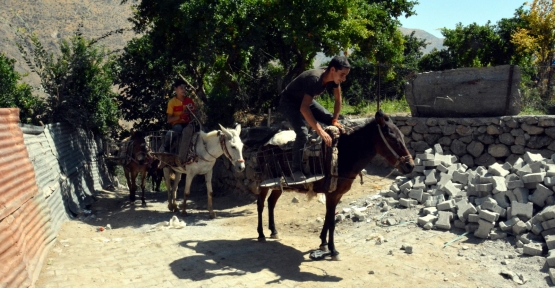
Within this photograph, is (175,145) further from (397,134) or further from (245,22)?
(397,134)

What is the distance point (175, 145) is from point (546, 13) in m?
15.8

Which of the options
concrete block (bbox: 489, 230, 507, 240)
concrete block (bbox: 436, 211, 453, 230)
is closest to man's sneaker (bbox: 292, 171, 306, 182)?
concrete block (bbox: 436, 211, 453, 230)

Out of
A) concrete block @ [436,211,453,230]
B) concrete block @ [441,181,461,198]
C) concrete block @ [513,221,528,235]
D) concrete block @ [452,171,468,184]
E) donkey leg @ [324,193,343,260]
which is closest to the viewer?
concrete block @ [513,221,528,235]

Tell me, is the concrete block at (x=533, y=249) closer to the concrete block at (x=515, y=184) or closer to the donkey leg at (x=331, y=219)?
the concrete block at (x=515, y=184)

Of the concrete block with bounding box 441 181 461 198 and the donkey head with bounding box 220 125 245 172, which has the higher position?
the donkey head with bounding box 220 125 245 172

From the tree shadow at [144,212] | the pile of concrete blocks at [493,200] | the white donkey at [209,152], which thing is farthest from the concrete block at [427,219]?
the tree shadow at [144,212]

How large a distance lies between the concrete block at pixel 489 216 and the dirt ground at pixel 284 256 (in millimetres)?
314

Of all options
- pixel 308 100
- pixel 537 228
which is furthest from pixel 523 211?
pixel 308 100

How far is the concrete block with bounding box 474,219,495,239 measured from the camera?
6.34m

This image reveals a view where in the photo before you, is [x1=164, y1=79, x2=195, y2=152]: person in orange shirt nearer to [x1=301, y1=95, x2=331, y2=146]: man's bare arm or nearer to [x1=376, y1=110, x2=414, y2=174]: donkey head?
[x1=301, y1=95, x2=331, y2=146]: man's bare arm

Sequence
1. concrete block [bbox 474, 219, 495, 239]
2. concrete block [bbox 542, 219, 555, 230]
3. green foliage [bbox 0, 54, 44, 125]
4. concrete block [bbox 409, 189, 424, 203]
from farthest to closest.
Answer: green foliage [bbox 0, 54, 44, 125] < concrete block [bbox 409, 189, 424, 203] < concrete block [bbox 474, 219, 495, 239] < concrete block [bbox 542, 219, 555, 230]

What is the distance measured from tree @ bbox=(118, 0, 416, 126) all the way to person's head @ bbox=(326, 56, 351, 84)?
4416mm

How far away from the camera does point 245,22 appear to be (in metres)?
10.7

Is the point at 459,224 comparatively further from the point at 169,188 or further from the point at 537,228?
the point at 169,188
